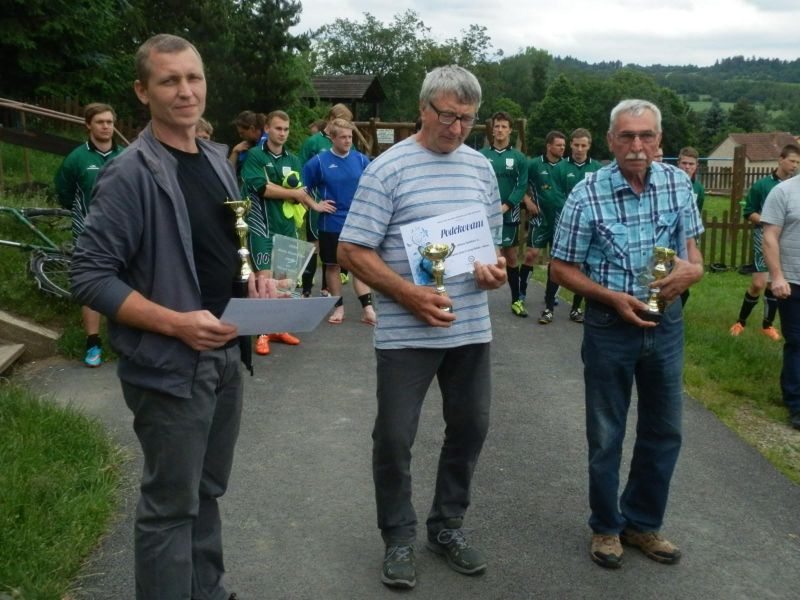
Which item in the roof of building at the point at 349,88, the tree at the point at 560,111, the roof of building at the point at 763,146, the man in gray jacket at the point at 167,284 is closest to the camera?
the man in gray jacket at the point at 167,284

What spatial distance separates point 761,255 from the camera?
28.9 ft

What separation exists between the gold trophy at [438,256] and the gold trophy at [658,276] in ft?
3.10

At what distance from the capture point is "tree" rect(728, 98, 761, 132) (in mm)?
108500

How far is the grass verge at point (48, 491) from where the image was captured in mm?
3600

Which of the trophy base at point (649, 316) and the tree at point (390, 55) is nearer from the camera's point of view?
the trophy base at point (649, 316)

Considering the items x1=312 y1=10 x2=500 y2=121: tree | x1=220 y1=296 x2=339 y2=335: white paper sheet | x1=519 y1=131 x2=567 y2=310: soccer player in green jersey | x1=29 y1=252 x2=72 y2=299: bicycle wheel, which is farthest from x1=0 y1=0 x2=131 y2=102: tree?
x1=312 y1=10 x2=500 y2=121: tree

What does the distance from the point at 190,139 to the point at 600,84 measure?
9110 centimetres

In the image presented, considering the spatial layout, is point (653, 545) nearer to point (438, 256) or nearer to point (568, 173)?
point (438, 256)

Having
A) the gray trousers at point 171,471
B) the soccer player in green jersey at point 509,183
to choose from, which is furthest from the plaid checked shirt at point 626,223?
the soccer player in green jersey at point 509,183

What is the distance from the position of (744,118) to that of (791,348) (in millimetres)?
113678

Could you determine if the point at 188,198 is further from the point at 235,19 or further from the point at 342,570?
the point at 235,19

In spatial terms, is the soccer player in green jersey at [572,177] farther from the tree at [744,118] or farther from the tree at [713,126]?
the tree at [744,118]

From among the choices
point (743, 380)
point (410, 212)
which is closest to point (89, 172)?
point (410, 212)

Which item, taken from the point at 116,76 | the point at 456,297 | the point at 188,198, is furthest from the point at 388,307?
the point at 116,76
